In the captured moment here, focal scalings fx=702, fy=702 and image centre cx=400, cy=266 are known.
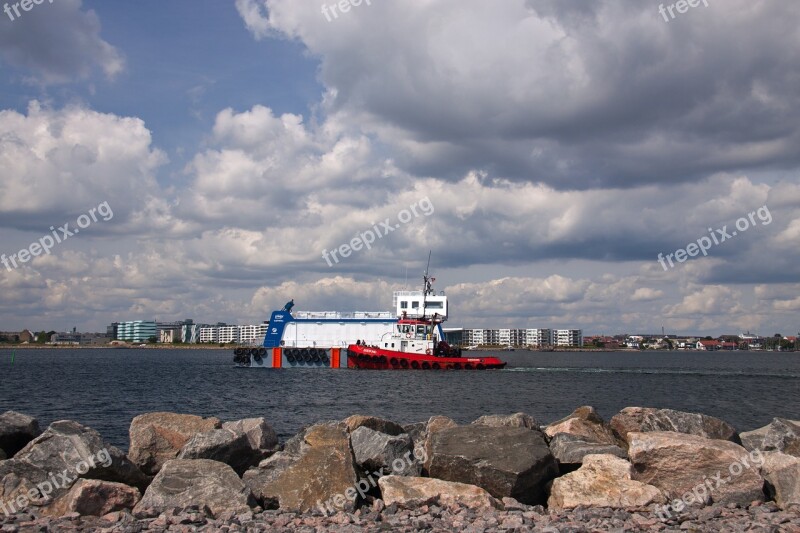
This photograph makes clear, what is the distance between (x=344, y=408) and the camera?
32.7m

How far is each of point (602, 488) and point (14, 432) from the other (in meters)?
11.7

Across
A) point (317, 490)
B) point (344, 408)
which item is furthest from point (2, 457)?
point (344, 408)

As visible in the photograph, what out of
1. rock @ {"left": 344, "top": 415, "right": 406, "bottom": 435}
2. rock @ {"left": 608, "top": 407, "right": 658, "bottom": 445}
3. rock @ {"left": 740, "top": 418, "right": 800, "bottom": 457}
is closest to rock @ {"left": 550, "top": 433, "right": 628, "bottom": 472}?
rock @ {"left": 608, "top": 407, "right": 658, "bottom": 445}

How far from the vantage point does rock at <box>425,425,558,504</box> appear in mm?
11430

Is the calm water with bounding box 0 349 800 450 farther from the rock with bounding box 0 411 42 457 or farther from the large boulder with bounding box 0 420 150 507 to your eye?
the large boulder with bounding box 0 420 150 507

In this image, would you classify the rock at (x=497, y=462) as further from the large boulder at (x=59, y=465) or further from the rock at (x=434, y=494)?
the large boulder at (x=59, y=465)

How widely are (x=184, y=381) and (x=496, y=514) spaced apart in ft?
161

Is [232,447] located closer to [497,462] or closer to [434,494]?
[434,494]

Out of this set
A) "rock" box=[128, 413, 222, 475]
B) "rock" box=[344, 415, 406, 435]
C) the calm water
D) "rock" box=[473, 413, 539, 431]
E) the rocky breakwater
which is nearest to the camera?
the rocky breakwater

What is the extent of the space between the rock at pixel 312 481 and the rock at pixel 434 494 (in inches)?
25.7

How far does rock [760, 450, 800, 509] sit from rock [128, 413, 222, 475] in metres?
10.6

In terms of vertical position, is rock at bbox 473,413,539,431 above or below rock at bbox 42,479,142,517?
above

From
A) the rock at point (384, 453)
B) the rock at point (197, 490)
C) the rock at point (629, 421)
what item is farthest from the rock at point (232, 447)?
the rock at point (629, 421)

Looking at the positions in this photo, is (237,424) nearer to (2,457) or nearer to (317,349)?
(2,457)
